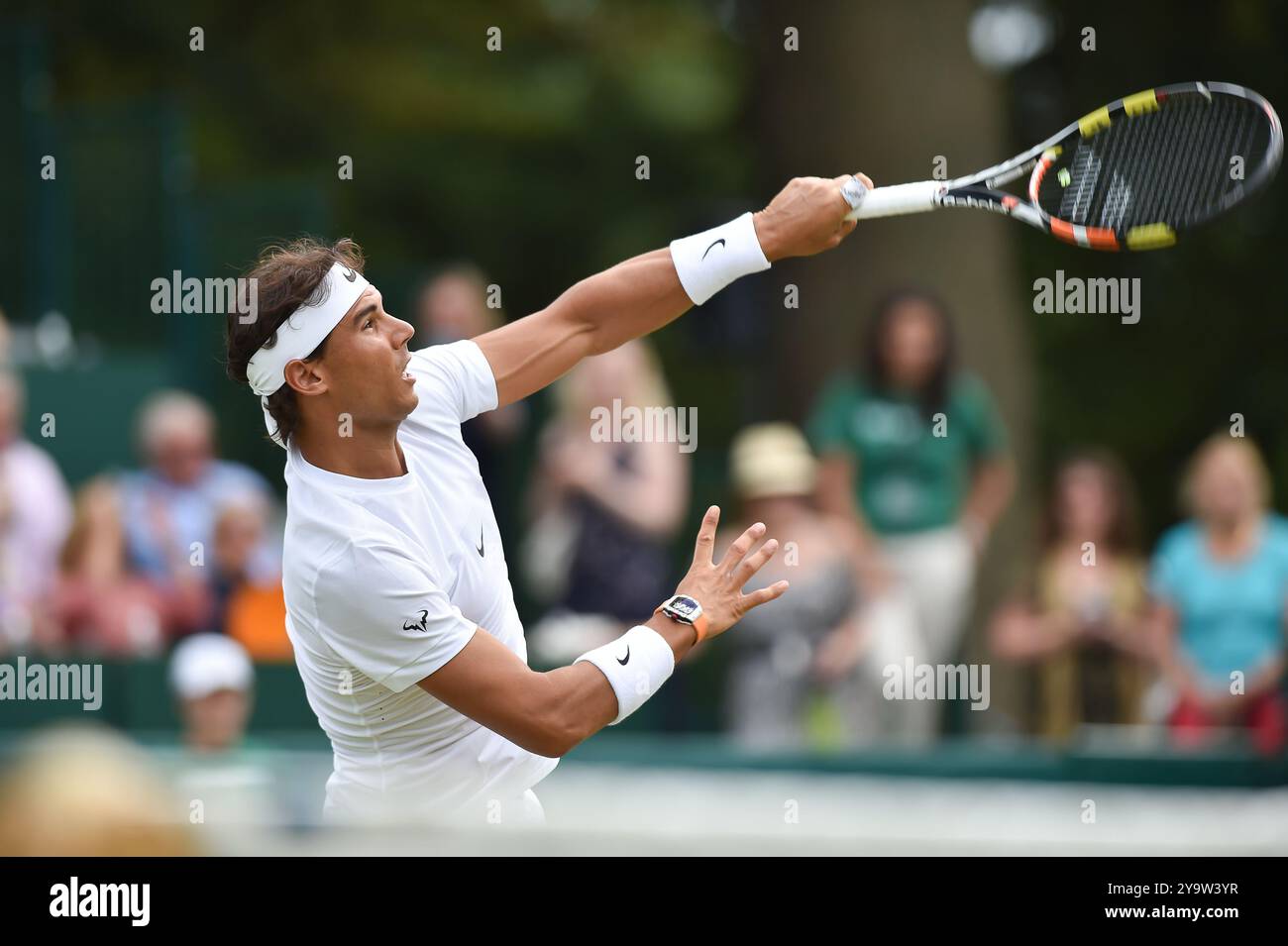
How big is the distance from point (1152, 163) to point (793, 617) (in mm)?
3294

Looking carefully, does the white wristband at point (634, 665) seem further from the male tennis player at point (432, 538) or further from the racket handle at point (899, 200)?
the racket handle at point (899, 200)

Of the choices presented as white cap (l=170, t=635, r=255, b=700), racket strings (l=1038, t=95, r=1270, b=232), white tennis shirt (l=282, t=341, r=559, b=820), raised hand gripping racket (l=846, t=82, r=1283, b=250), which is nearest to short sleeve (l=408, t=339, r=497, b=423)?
white tennis shirt (l=282, t=341, r=559, b=820)

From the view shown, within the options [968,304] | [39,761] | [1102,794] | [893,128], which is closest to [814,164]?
[893,128]

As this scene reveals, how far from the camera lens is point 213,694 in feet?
23.8

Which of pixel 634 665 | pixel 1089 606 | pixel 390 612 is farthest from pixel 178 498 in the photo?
pixel 634 665

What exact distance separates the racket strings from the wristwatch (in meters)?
1.45

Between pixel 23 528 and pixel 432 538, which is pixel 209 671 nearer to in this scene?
pixel 23 528

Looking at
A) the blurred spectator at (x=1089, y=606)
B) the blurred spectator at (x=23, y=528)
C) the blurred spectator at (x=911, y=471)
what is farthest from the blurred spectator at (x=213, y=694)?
the blurred spectator at (x=1089, y=606)

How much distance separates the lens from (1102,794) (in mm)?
7480

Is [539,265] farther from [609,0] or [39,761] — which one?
[39,761]

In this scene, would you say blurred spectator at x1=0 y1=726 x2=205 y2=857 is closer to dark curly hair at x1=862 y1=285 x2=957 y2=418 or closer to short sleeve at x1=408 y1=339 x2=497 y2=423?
short sleeve at x1=408 y1=339 x2=497 y2=423

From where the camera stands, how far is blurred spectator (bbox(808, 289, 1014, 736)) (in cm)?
801

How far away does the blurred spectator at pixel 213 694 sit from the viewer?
7254 mm

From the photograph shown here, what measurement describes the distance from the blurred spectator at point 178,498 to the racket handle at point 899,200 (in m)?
4.36
